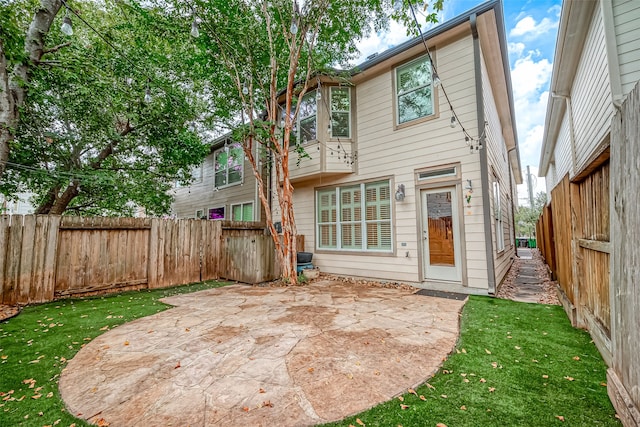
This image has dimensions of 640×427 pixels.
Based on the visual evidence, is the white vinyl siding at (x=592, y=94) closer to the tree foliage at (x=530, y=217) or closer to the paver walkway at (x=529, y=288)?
the paver walkway at (x=529, y=288)

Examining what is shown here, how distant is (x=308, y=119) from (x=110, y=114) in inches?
214

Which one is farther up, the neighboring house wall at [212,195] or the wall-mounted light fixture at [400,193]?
the neighboring house wall at [212,195]

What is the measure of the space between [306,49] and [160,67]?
163 inches

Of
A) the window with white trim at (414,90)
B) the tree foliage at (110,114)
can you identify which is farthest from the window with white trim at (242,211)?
the window with white trim at (414,90)

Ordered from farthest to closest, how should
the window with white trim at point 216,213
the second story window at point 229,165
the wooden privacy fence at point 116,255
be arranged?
the window with white trim at point 216,213 → the second story window at point 229,165 → the wooden privacy fence at point 116,255

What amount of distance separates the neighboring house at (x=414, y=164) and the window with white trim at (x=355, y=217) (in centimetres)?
3

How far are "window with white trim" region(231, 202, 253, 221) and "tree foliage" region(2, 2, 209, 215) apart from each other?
7.32ft

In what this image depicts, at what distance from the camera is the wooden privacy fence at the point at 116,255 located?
4699 millimetres

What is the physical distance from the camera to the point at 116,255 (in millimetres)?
5766

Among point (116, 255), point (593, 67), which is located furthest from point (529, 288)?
point (116, 255)

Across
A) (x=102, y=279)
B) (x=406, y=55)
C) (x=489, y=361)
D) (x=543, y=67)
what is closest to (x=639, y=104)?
(x=489, y=361)

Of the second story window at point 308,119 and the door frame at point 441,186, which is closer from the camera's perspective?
the door frame at point 441,186

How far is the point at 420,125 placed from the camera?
594cm

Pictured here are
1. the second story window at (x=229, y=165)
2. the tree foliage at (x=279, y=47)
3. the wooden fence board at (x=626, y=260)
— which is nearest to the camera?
the wooden fence board at (x=626, y=260)
